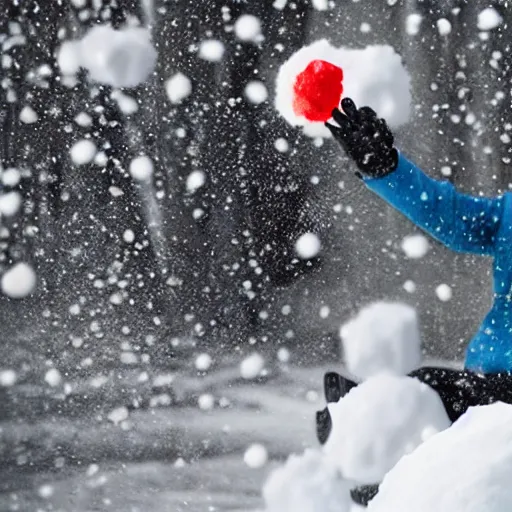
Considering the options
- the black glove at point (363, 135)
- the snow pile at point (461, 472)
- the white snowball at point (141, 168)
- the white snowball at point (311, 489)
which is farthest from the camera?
the white snowball at point (141, 168)

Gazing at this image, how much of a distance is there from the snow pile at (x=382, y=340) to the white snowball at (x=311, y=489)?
0.23 meters

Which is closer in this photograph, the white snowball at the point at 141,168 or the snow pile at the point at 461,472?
the snow pile at the point at 461,472

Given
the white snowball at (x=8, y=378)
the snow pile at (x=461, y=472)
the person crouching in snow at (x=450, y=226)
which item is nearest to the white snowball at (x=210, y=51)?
the person crouching in snow at (x=450, y=226)

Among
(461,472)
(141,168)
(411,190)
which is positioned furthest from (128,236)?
(461,472)

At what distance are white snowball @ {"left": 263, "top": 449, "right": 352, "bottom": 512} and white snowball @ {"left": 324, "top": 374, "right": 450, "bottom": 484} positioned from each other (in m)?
0.08

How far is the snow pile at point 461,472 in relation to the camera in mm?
654

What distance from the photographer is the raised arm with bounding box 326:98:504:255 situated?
89 cm

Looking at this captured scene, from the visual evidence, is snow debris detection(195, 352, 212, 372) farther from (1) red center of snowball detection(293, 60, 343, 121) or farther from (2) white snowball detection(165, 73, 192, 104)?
(1) red center of snowball detection(293, 60, 343, 121)

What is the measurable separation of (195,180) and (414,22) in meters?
0.43

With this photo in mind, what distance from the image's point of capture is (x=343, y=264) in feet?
4.80

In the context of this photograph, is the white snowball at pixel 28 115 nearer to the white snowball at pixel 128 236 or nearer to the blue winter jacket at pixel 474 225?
the white snowball at pixel 128 236

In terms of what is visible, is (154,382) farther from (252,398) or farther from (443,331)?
(443,331)

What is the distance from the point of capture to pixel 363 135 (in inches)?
34.8

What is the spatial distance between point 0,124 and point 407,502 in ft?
3.25
